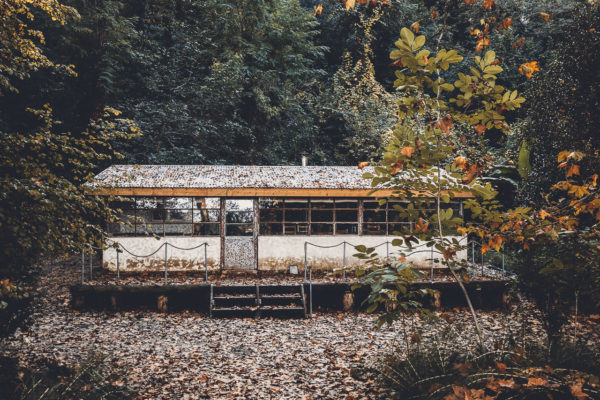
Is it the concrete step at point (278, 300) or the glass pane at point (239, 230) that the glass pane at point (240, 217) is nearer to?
the glass pane at point (239, 230)

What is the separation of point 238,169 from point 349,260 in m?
4.81

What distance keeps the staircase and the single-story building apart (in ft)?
5.64

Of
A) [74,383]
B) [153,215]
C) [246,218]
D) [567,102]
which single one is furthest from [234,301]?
[567,102]

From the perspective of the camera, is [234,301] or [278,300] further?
[278,300]

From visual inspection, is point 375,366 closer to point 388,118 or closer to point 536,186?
point 536,186

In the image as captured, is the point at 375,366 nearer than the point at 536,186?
Yes

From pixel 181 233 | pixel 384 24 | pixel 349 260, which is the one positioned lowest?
pixel 349 260

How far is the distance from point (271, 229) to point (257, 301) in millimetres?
2966

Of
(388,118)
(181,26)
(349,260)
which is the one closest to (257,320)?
(349,260)

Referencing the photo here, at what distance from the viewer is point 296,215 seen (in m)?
13.3

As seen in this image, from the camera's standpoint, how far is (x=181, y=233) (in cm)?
1289

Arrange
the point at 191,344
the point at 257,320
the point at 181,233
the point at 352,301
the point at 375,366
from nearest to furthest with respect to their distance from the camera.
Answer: the point at 375,366
the point at 191,344
the point at 257,320
the point at 352,301
the point at 181,233

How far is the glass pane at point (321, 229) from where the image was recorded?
13334 mm

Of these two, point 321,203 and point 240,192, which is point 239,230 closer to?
point 240,192
